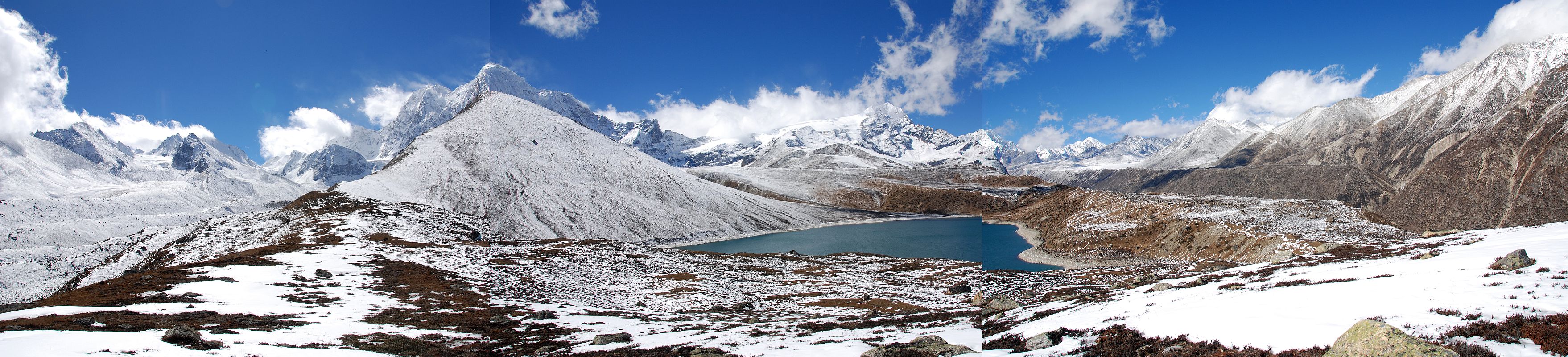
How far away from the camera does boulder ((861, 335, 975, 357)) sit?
13.4 m

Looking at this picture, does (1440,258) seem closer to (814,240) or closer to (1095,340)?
(1095,340)

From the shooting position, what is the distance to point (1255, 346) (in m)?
10.9

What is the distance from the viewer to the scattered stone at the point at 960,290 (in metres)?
41.3

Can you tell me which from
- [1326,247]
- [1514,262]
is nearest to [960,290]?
[1514,262]

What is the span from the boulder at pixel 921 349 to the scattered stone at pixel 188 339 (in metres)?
17.6

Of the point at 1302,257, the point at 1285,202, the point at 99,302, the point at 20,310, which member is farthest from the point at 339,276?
the point at 1285,202

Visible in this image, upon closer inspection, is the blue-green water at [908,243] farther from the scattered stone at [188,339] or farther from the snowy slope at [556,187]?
the scattered stone at [188,339]

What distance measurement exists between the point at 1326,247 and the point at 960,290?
92.8 ft

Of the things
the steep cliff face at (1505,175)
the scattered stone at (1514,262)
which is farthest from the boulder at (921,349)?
the steep cliff face at (1505,175)

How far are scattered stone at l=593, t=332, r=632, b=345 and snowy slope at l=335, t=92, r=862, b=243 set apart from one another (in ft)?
248

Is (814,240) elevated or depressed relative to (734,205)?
depressed

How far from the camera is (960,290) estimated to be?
4216cm

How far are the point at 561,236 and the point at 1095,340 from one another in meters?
90.7

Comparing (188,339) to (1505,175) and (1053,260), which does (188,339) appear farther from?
(1505,175)
